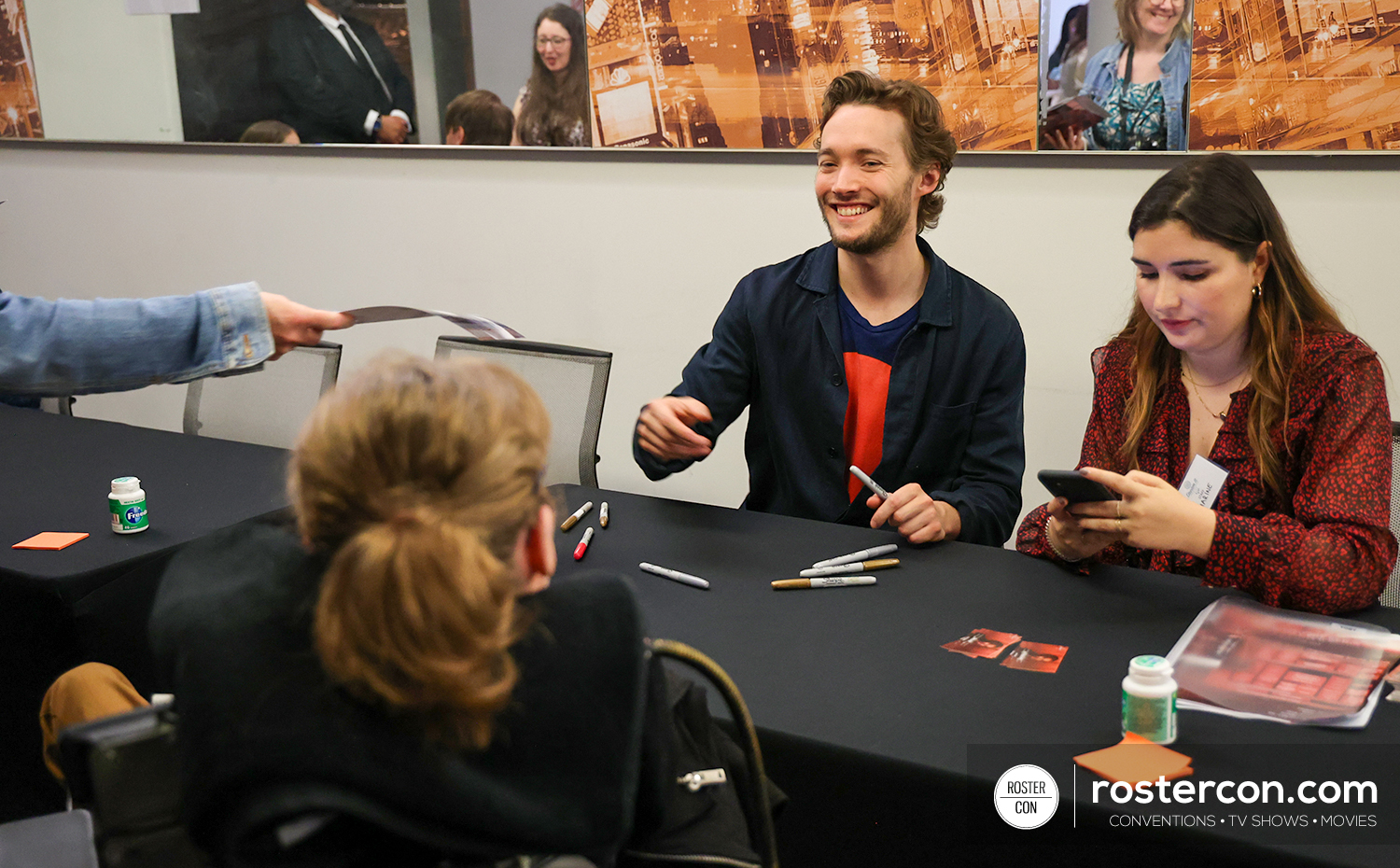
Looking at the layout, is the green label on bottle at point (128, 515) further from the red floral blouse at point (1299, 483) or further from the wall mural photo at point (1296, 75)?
the wall mural photo at point (1296, 75)

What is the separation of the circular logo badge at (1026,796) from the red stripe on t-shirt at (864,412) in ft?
3.81

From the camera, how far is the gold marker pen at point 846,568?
180cm

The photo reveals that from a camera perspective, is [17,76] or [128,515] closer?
[128,515]

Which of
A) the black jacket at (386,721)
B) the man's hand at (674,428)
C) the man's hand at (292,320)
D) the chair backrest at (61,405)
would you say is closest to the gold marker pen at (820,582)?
the man's hand at (674,428)

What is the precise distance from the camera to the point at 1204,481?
1.86 m

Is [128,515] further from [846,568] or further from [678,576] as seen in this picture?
[846,568]

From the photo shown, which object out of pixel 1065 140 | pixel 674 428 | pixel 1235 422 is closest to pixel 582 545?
pixel 674 428

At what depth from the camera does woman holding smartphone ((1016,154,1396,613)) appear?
1.64 meters

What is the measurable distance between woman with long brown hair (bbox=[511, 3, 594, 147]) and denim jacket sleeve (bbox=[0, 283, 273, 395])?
99.7 inches

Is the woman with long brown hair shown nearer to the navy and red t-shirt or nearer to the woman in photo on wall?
the woman in photo on wall

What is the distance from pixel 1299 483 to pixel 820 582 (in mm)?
810

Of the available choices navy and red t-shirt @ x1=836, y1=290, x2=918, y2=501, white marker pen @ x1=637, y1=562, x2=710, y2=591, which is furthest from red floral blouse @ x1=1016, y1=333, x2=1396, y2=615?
white marker pen @ x1=637, y1=562, x2=710, y2=591

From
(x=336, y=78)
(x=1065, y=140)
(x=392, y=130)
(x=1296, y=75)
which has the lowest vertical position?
(x=1065, y=140)

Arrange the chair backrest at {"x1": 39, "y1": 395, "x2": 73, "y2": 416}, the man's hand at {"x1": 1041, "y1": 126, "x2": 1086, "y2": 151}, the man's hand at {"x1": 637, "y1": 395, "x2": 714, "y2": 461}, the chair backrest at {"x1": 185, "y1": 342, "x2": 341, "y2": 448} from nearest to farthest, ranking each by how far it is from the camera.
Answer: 1. the man's hand at {"x1": 637, "y1": 395, "x2": 714, "y2": 461}
2. the man's hand at {"x1": 1041, "y1": 126, "x2": 1086, "y2": 151}
3. the chair backrest at {"x1": 185, "y1": 342, "x2": 341, "y2": 448}
4. the chair backrest at {"x1": 39, "y1": 395, "x2": 73, "y2": 416}
